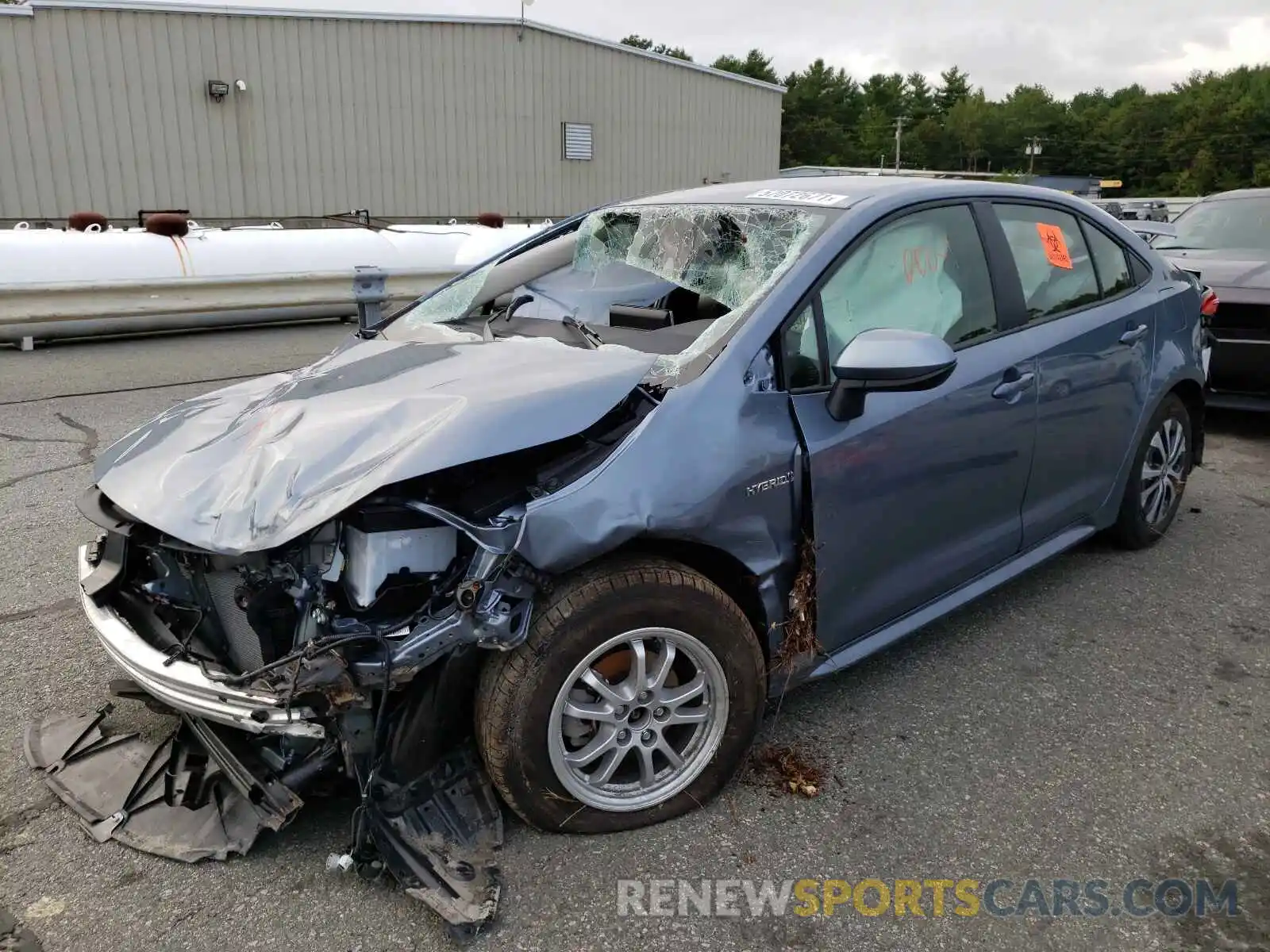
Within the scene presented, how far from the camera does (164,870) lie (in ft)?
7.82

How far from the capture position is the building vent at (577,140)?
66.6ft

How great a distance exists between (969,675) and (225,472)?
2508 millimetres

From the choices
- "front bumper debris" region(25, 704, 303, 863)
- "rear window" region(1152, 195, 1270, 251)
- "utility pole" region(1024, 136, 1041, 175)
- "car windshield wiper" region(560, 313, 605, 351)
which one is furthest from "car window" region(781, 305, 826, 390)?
"utility pole" region(1024, 136, 1041, 175)

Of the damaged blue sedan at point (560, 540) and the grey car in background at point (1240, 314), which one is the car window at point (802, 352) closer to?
the damaged blue sedan at point (560, 540)

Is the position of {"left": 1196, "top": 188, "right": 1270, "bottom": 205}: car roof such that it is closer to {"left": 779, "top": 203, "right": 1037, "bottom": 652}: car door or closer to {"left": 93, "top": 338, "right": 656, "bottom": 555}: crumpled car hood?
{"left": 779, "top": 203, "right": 1037, "bottom": 652}: car door

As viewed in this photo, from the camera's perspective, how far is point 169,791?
8.32 ft

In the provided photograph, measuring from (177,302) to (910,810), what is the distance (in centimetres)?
1030

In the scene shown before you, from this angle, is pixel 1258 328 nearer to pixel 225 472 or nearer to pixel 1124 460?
pixel 1124 460

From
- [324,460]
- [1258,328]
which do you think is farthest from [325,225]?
[324,460]

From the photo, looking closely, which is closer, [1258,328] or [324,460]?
[324,460]

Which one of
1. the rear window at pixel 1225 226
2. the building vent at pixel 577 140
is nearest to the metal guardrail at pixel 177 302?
the rear window at pixel 1225 226

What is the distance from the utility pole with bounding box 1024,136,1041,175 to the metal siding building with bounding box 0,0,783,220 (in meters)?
84.6

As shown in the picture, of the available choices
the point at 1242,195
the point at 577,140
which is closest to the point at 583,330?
the point at 1242,195

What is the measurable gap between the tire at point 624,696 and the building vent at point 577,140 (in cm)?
1931
